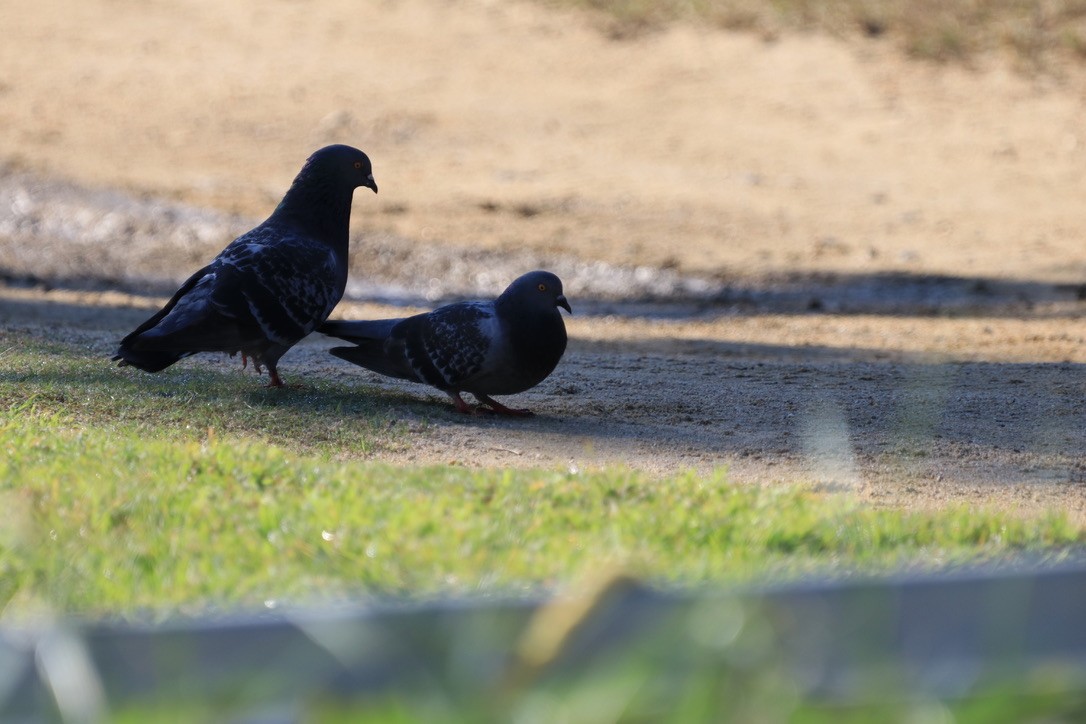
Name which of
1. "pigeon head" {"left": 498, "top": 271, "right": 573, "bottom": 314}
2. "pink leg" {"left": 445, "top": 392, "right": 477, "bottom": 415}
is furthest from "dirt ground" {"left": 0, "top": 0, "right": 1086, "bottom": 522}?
"pigeon head" {"left": 498, "top": 271, "right": 573, "bottom": 314}

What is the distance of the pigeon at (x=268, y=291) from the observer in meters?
6.33

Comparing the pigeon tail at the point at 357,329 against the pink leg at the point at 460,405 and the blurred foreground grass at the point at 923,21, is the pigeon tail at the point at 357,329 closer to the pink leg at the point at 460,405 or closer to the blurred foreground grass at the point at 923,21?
the pink leg at the point at 460,405

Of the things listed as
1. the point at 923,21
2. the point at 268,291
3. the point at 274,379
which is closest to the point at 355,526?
the point at 268,291

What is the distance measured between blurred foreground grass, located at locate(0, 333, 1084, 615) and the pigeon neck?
60.3 inches

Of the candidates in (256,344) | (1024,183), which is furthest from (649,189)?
(256,344)

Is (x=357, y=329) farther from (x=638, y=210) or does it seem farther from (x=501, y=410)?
(x=638, y=210)

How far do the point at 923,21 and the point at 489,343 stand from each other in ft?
43.8

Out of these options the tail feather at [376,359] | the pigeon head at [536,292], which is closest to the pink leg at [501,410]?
the tail feather at [376,359]

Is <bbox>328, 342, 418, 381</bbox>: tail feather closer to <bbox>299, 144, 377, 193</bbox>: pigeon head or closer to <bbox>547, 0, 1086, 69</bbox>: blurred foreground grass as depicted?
<bbox>299, 144, 377, 193</bbox>: pigeon head

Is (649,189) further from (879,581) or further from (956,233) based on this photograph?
(879,581)

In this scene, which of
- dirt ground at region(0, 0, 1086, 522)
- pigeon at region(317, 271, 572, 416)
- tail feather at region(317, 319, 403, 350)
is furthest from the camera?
tail feather at region(317, 319, 403, 350)

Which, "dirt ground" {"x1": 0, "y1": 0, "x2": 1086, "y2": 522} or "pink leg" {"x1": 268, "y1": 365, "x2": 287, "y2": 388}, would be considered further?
"pink leg" {"x1": 268, "y1": 365, "x2": 287, "y2": 388}

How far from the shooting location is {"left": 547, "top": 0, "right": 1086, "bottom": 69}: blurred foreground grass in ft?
56.4

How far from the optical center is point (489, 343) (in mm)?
6285
